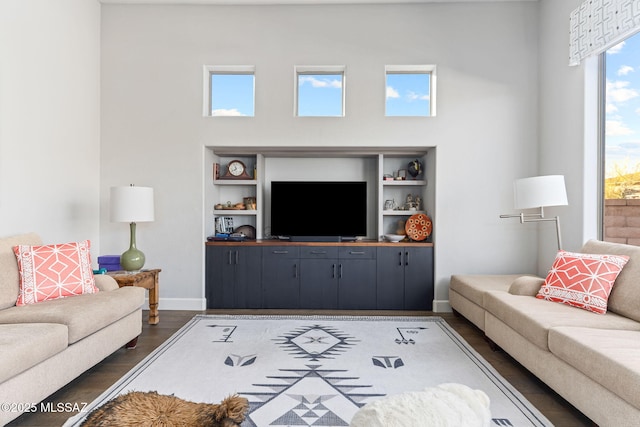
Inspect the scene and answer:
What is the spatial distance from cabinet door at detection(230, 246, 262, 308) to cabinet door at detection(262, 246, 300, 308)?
0.07 m

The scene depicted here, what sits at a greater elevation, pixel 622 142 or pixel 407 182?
pixel 622 142

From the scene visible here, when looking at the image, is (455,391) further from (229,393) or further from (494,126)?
(494,126)

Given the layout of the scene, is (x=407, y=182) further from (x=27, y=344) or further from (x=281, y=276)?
(x=27, y=344)

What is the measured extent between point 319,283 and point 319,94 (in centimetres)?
224

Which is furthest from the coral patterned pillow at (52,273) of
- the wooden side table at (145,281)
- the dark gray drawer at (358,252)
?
the dark gray drawer at (358,252)

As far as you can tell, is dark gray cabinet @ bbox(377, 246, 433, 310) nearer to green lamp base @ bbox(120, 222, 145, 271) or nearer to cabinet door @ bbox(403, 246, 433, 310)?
cabinet door @ bbox(403, 246, 433, 310)

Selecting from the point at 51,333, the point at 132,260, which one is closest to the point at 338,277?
the point at 132,260

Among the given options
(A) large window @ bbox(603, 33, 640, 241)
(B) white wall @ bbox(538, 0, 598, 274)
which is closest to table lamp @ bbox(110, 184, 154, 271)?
(B) white wall @ bbox(538, 0, 598, 274)

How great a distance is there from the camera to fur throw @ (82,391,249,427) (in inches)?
67.3

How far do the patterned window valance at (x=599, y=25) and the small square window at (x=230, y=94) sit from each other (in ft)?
11.0

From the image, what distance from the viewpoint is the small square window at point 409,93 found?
15.8 feet

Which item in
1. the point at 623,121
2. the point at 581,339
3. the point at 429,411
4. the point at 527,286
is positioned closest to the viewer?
the point at 429,411

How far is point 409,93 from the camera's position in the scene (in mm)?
4883

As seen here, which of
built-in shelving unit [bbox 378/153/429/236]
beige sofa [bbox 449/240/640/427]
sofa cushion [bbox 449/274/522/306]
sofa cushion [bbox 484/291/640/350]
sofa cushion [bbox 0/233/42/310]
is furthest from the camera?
built-in shelving unit [bbox 378/153/429/236]
